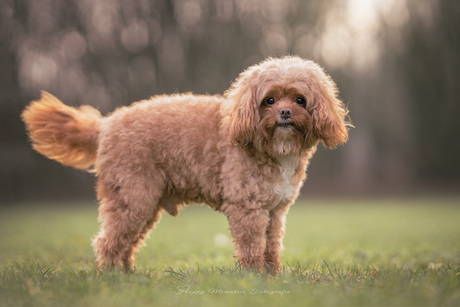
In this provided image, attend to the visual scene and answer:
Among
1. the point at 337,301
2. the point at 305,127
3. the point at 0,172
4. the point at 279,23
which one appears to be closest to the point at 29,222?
the point at 0,172

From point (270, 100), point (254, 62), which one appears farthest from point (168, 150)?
point (254, 62)

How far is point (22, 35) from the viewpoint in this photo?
17672 millimetres

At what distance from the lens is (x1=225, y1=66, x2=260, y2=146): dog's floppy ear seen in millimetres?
4238

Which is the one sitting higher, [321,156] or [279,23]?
[279,23]

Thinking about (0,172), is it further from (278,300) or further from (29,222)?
(278,300)

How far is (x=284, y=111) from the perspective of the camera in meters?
4.15

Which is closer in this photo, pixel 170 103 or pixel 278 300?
pixel 278 300

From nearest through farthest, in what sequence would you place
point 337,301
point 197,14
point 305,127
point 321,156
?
point 337,301, point 305,127, point 197,14, point 321,156

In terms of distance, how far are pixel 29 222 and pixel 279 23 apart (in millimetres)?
13311

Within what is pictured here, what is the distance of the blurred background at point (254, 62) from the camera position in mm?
18203

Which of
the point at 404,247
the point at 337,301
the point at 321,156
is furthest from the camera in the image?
the point at 321,156

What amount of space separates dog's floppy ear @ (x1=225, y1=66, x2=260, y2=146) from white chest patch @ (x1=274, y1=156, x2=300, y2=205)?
414mm

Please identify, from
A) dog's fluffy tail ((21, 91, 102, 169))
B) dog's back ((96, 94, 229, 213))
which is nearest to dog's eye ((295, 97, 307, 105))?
dog's back ((96, 94, 229, 213))

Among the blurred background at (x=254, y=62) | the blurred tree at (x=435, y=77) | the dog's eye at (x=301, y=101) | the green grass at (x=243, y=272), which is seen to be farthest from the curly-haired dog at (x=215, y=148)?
the blurred tree at (x=435, y=77)
